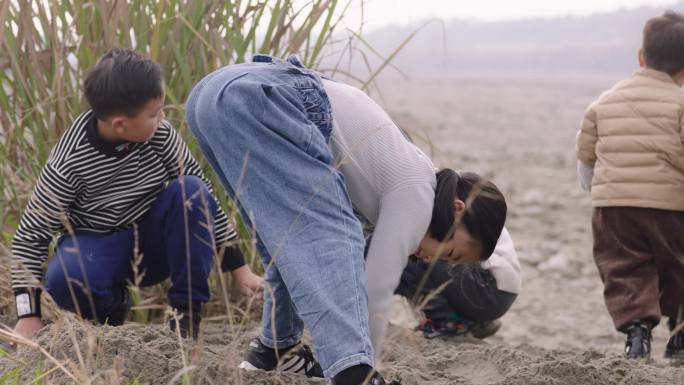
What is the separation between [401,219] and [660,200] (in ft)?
5.23

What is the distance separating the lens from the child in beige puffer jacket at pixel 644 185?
3.46 metres

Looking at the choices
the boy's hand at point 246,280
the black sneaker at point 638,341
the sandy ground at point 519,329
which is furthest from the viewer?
the black sneaker at point 638,341

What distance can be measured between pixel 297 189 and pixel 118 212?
86 cm

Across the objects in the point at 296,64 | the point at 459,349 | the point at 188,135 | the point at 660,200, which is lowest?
the point at 459,349

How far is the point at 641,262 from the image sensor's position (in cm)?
358

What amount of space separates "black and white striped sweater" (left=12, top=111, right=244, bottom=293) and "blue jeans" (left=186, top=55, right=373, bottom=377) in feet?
1.46

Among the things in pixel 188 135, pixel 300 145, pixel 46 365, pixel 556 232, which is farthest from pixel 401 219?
pixel 556 232

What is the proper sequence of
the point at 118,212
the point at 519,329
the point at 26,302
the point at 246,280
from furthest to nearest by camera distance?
the point at 519,329, the point at 246,280, the point at 118,212, the point at 26,302

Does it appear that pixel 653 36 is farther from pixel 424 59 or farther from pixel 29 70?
pixel 424 59

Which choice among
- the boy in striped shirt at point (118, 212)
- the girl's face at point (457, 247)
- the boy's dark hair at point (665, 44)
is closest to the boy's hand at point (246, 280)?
the boy in striped shirt at point (118, 212)

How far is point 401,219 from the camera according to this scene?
87.7 inches

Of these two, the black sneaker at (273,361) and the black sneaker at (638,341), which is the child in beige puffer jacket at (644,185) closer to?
the black sneaker at (638,341)

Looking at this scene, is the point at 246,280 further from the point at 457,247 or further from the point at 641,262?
the point at 641,262

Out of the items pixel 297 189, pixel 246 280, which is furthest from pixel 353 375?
pixel 246 280
